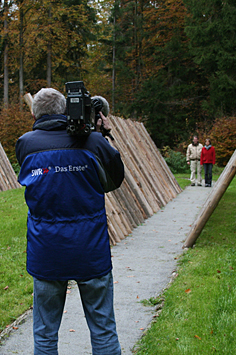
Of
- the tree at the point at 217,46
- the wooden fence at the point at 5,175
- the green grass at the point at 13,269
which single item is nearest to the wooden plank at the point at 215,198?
the green grass at the point at 13,269

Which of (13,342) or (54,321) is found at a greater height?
(54,321)

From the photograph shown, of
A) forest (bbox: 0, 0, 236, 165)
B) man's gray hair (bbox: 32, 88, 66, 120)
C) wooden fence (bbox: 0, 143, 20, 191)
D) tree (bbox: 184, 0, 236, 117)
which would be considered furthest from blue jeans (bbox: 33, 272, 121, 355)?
tree (bbox: 184, 0, 236, 117)

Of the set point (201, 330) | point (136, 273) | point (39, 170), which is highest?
point (39, 170)

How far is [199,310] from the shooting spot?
11.1ft

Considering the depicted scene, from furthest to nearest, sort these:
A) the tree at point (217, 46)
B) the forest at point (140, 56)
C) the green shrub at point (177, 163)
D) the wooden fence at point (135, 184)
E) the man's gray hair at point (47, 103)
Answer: the forest at point (140, 56) → the tree at point (217, 46) → the green shrub at point (177, 163) → the wooden fence at point (135, 184) → the man's gray hair at point (47, 103)

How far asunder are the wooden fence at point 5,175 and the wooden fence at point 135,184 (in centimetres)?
396

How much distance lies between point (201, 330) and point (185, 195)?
324 inches

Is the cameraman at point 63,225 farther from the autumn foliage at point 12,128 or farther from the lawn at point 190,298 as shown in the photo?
the autumn foliage at point 12,128

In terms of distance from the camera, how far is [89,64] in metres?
28.0

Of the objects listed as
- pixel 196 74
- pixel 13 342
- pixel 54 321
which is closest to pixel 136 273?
pixel 13 342

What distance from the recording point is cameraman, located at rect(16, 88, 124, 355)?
2080 millimetres

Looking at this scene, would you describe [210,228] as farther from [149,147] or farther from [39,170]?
[39,170]

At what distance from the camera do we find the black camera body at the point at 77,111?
2.05 metres

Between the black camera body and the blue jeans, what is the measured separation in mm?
855
